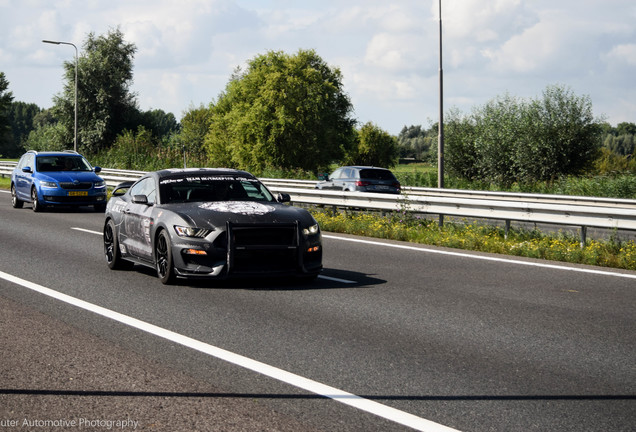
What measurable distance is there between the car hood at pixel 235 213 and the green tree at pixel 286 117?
2493 inches

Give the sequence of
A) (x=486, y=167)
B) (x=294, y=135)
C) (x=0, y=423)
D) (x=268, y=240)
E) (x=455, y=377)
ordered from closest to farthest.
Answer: (x=0, y=423), (x=455, y=377), (x=268, y=240), (x=486, y=167), (x=294, y=135)

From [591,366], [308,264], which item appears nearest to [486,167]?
[308,264]

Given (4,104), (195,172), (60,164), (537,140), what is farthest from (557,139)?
(4,104)

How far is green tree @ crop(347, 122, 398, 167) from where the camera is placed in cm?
14888

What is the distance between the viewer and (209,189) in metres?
10.6

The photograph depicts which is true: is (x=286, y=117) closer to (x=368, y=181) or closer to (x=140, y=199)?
(x=368, y=181)

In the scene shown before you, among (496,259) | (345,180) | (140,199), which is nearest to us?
(140,199)

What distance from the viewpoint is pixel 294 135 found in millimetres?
75312

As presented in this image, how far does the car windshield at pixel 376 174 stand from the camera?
28.2 m

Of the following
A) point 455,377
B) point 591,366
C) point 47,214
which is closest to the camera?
point 455,377

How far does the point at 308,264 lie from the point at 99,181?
16.0 m

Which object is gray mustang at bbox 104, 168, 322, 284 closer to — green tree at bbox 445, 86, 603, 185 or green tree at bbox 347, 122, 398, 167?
green tree at bbox 445, 86, 603, 185

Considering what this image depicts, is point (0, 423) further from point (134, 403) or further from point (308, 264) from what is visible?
point (308, 264)

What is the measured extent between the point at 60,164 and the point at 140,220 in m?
Result: 15.6
